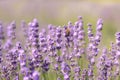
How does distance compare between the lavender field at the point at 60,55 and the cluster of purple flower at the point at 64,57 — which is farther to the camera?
the cluster of purple flower at the point at 64,57

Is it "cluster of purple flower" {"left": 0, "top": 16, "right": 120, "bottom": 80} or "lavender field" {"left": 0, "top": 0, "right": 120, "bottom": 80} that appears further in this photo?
"cluster of purple flower" {"left": 0, "top": 16, "right": 120, "bottom": 80}

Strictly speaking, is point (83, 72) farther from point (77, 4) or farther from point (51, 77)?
point (77, 4)

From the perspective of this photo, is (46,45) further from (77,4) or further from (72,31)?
(77,4)

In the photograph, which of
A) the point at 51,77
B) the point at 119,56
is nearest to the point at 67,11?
the point at 51,77

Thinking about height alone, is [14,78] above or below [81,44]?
below

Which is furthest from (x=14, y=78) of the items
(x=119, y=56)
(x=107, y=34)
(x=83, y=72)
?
(x=107, y=34)

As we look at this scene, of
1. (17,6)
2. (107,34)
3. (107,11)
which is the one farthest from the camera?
(17,6)

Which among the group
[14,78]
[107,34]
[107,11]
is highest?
[107,11]

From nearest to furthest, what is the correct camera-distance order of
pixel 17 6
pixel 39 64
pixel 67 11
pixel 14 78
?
pixel 39 64 → pixel 14 78 → pixel 67 11 → pixel 17 6

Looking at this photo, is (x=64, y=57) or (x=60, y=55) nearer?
(x=64, y=57)

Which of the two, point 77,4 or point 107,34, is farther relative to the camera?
point 77,4
